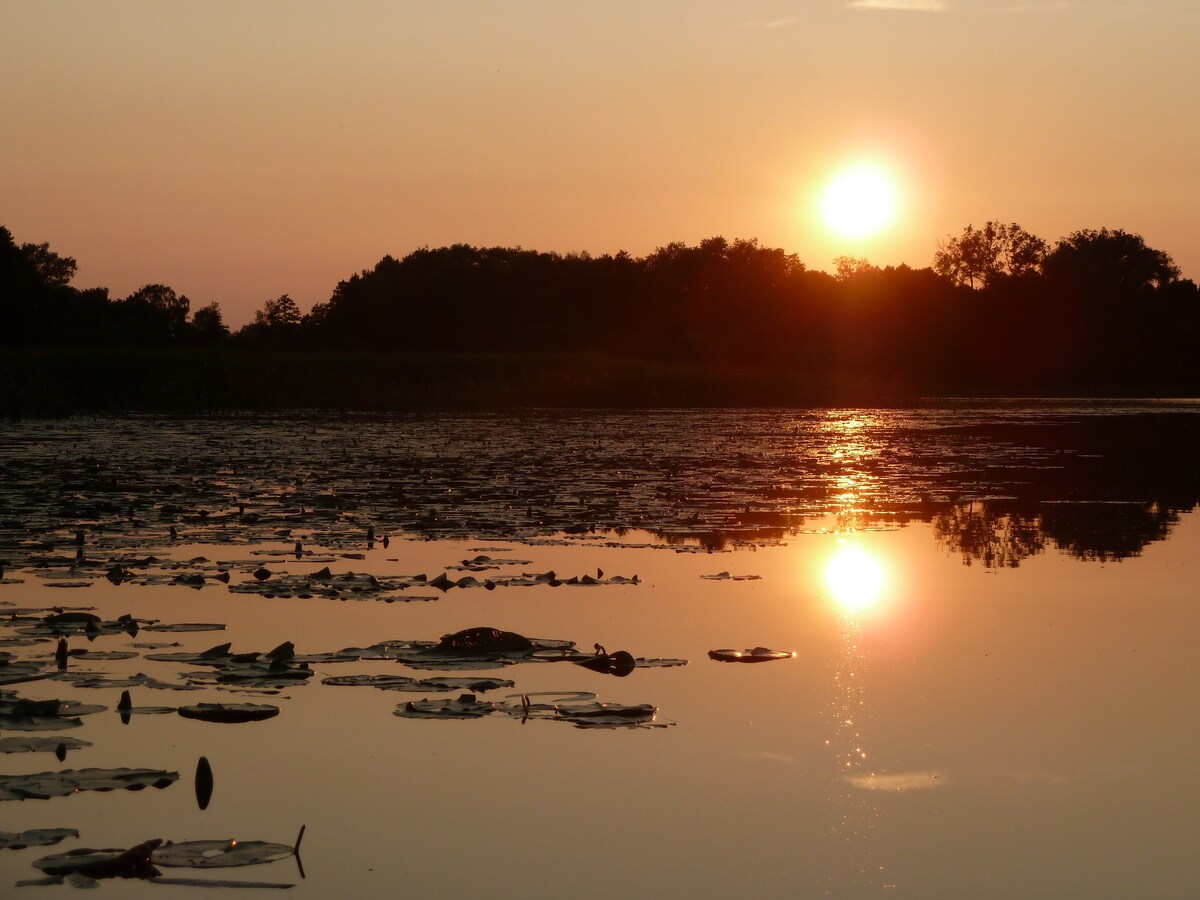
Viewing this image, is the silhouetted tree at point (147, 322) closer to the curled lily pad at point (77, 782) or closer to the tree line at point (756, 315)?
the tree line at point (756, 315)

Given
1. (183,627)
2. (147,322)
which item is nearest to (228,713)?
(183,627)

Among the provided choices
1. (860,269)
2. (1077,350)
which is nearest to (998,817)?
(1077,350)

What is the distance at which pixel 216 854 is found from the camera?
179 inches

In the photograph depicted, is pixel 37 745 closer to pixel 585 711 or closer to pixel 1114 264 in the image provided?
pixel 585 711

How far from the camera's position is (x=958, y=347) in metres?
102

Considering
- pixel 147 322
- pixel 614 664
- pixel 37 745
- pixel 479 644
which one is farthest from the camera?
pixel 147 322

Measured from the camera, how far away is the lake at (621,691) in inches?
186

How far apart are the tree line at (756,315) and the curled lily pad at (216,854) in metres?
69.9

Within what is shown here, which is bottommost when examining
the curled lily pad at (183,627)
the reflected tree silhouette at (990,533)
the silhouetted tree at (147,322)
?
the curled lily pad at (183,627)

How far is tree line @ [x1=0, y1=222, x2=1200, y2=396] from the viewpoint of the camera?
81.3 metres

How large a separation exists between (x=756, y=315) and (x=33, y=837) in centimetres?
9371

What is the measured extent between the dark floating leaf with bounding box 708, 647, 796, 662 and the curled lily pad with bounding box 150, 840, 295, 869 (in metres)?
3.40

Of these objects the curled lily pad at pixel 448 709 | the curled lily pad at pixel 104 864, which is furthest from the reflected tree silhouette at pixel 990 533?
the curled lily pad at pixel 104 864

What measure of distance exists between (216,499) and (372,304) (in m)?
67.4
